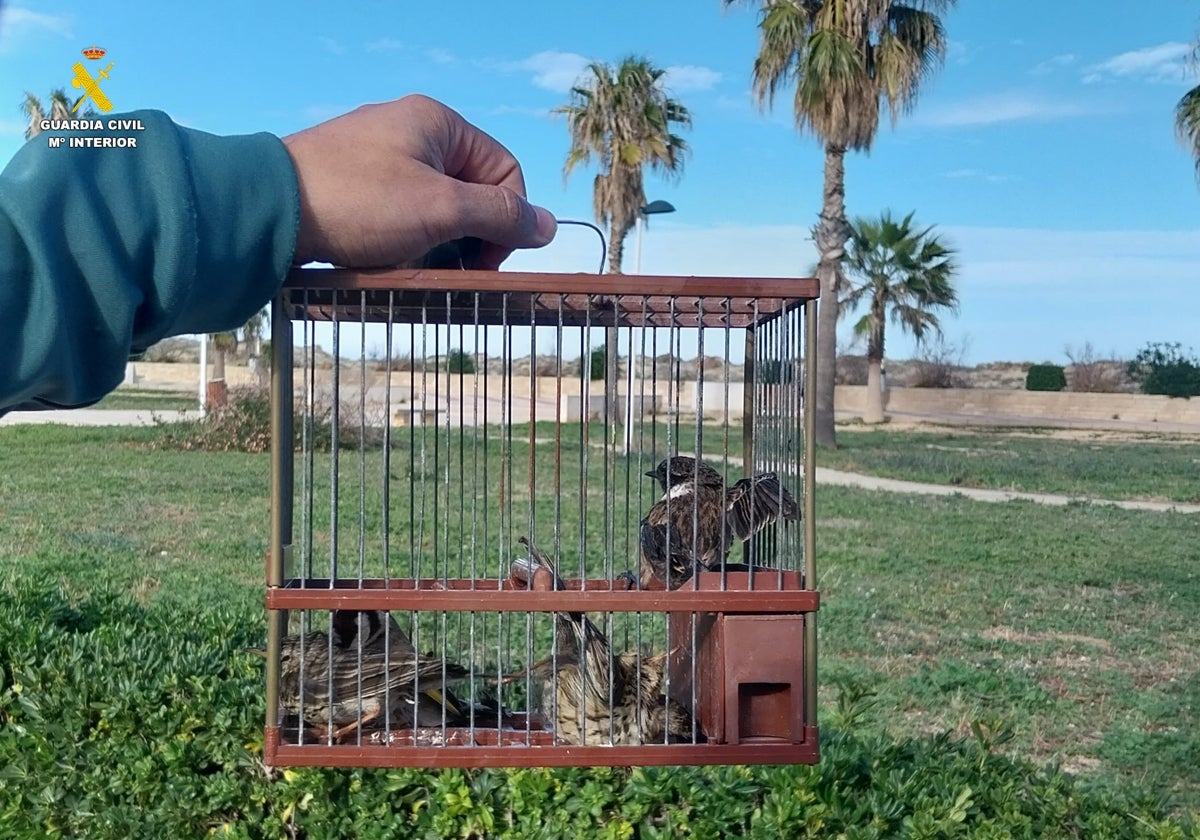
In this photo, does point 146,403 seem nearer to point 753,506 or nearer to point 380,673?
point 380,673

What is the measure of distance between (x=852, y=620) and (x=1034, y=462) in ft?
39.5

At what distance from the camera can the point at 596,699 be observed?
180cm

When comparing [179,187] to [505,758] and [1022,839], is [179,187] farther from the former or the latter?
[1022,839]

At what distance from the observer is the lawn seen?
113 inches

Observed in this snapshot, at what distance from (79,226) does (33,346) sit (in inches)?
5.3

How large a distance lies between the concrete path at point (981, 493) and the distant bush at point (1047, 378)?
2678 centimetres

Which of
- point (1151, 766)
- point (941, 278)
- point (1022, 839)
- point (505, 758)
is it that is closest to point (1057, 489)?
point (1151, 766)

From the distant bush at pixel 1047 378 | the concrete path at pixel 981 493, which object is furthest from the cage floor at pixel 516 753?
the distant bush at pixel 1047 378

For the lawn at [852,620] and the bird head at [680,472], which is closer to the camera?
the bird head at [680,472]

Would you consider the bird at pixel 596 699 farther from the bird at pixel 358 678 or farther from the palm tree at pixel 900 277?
the palm tree at pixel 900 277

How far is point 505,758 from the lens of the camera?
5.31ft

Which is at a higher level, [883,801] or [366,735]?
[366,735]

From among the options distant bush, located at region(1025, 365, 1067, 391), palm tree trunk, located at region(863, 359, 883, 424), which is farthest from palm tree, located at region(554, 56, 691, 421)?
distant bush, located at region(1025, 365, 1067, 391)

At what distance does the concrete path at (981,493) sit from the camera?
37.8 feet
